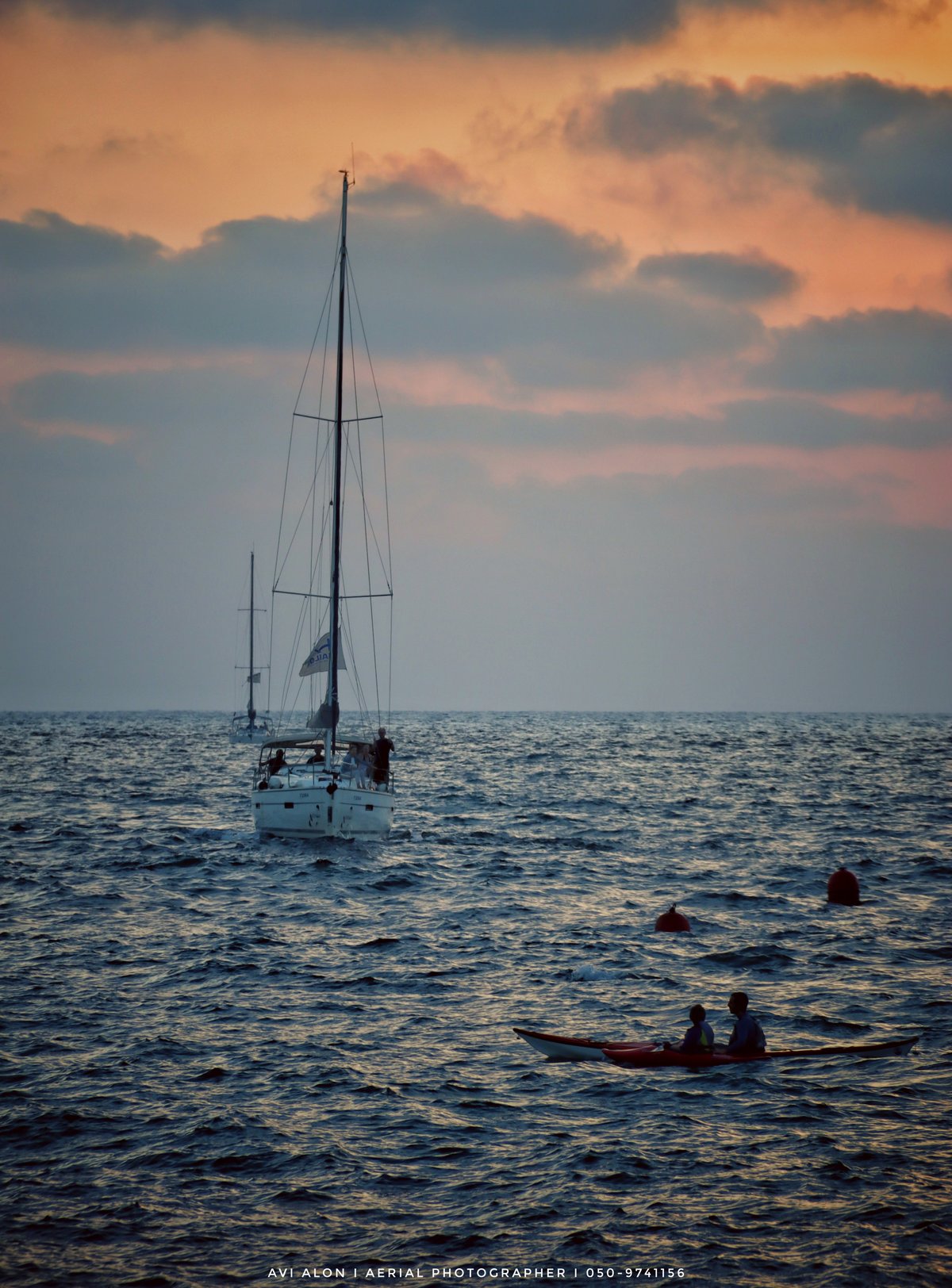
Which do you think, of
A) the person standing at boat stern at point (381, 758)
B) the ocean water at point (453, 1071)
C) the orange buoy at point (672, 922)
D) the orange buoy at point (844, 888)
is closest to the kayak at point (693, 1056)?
the ocean water at point (453, 1071)

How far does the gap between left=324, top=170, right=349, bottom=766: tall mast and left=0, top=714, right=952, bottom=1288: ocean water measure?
431 cm

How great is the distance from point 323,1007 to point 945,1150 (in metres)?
10.4

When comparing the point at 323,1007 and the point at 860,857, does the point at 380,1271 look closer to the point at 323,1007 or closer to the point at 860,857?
the point at 323,1007

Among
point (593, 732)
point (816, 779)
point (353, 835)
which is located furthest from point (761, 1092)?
point (593, 732)

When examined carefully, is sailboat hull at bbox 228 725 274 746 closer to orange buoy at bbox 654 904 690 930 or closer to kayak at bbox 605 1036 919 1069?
orange buoy at bbox 654 904 690 930

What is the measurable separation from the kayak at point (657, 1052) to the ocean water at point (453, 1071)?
175mm

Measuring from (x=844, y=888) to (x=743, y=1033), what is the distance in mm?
14080

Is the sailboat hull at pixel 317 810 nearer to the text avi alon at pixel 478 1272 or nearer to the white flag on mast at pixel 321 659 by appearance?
the white flag on mast at pixel 321 659

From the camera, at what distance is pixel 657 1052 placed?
58.2 ft

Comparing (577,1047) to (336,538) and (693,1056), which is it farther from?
(336,538)

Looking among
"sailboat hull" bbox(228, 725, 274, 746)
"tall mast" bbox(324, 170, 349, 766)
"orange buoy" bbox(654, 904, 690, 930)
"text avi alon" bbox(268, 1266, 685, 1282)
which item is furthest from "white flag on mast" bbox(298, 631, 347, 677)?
"sailboat hull" bbox(228, 725, 274, 746)

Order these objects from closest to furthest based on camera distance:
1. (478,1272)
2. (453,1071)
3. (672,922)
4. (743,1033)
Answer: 1. (478,1272)
2. (453,1071)
3. (743,1033)
4. (672,922)

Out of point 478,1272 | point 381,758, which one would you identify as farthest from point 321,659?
point 478,1272

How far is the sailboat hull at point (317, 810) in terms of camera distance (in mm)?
36438
